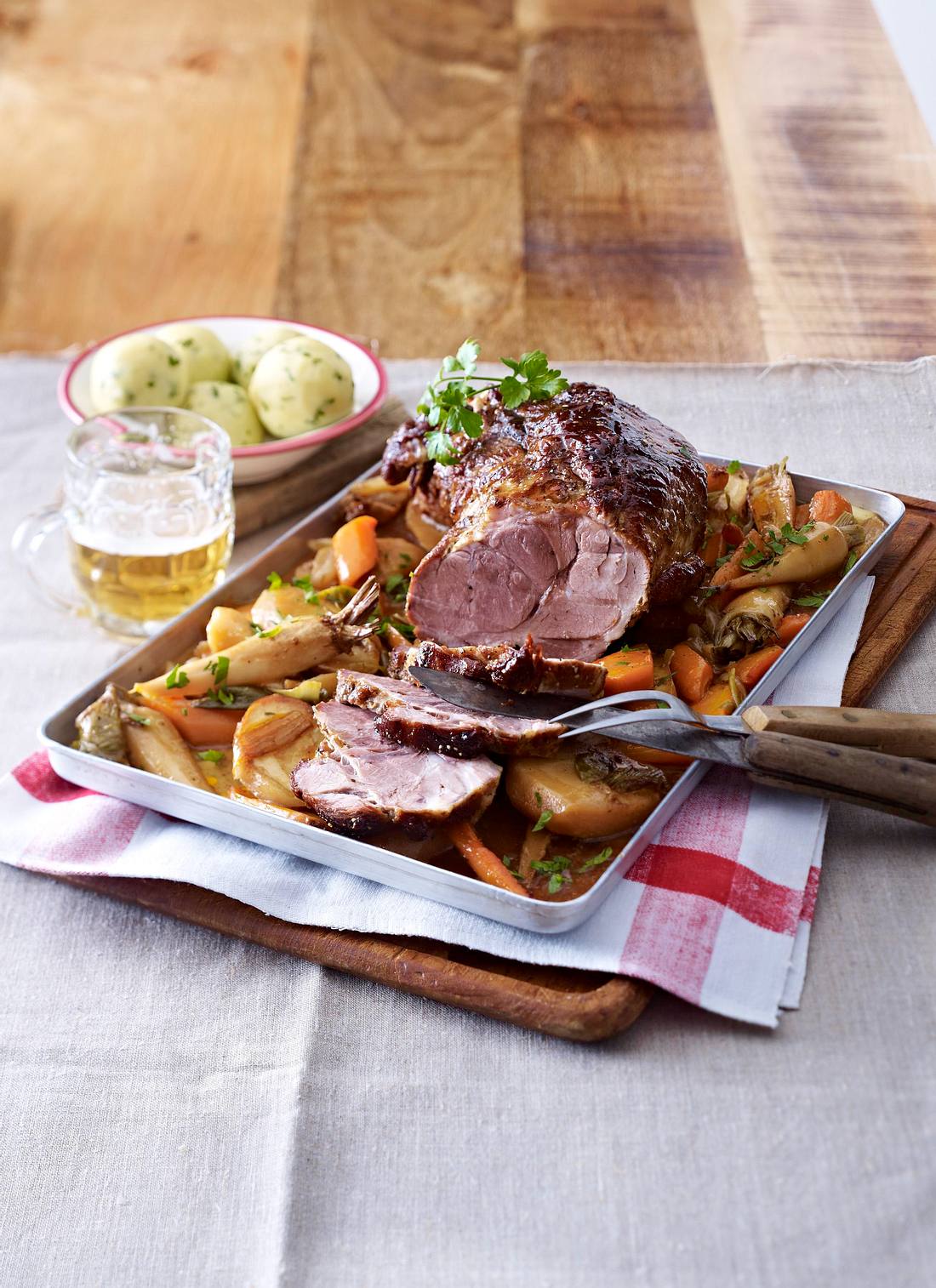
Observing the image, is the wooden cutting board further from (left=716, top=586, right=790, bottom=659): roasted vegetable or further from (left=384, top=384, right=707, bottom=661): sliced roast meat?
(left=384, top=384, right=707, bottom=661): sliced roast meat

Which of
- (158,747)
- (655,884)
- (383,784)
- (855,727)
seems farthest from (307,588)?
(855,727)

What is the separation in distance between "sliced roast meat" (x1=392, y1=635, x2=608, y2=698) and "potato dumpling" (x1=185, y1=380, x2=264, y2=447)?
1349 mm

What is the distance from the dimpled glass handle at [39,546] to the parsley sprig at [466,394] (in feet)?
3.32

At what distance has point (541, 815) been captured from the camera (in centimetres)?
214

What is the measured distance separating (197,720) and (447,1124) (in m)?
0.91

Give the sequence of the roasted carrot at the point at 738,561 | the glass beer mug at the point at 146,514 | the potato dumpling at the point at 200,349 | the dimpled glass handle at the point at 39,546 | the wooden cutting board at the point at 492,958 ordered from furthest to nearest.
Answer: the potato dumpling at the point at 200,349 → the dimpled glass handle at the point at 39,546 → the glass beer mug at the point at 146,514 → the roasted carrot at the point at 738,561 → the wooden cutting board at the point at 492,958

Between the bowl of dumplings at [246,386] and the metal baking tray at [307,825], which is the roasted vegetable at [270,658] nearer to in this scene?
the metal baking tray at [307,825]

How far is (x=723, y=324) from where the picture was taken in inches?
168

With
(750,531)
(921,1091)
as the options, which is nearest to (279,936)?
(921,1091)

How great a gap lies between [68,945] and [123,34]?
581 centimetres

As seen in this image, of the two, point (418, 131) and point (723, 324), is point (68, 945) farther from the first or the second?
point (418, 131)

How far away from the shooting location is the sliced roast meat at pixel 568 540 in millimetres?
2412

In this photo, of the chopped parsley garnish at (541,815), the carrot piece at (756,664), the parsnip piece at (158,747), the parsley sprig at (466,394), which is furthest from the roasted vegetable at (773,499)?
the parsnip piece at (158,747)

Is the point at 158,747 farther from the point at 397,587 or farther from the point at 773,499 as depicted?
the point at 773,499
